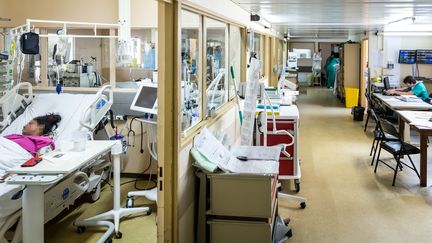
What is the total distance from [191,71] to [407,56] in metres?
8.41

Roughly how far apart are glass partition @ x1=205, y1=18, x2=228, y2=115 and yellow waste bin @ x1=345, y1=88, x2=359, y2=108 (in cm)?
772

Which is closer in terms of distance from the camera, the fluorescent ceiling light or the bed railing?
the bed railing

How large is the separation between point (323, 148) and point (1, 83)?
4827 mm

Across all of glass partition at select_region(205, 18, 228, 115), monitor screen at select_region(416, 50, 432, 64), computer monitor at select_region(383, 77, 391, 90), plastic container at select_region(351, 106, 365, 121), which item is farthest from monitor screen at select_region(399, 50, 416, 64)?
glass partition at select_region(205, 18, 228, 115)

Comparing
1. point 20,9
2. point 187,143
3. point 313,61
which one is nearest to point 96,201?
point 187,143

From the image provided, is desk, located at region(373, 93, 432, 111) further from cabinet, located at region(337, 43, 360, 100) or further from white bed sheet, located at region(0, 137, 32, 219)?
white bed sheet, located at region(0, 137, 32, 219)

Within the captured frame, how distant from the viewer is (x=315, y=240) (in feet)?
11.7

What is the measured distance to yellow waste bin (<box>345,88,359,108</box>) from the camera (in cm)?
1178

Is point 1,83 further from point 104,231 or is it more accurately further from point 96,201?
point 104,231

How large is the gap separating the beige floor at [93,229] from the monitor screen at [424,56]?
841cm

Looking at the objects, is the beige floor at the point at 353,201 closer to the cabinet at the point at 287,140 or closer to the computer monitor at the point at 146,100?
the cabinet at the point at 287,140

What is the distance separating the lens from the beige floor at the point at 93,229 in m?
3.59

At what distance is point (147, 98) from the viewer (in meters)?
4.15

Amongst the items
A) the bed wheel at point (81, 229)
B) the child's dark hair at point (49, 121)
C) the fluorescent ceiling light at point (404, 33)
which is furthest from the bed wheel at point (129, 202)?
the fluorescent ceiling light at point (404, 33)
